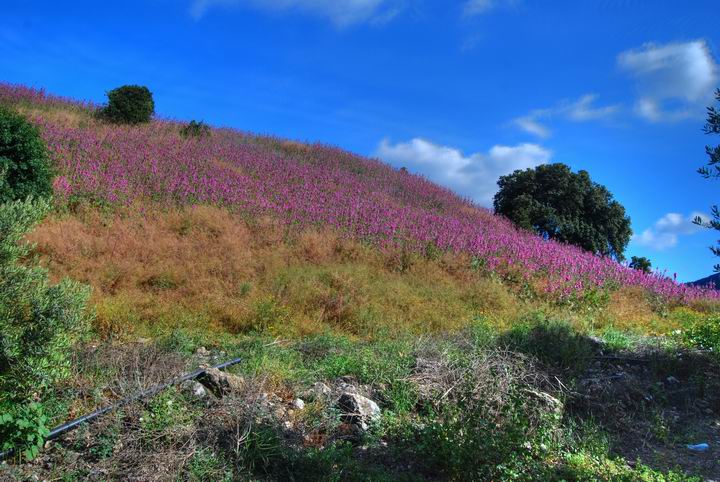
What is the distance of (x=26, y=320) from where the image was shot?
12.2 ft

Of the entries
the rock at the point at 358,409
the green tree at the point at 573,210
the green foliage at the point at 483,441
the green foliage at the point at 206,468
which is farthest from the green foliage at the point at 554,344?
the green tree at the point at 573,210

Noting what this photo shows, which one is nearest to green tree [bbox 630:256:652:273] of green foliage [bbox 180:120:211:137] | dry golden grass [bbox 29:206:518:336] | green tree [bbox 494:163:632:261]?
green tree [bbox 494:163:632:261]

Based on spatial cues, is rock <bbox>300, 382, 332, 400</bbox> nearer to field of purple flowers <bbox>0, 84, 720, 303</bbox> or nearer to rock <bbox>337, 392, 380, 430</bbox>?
rock <bbox>337, 392, 380, 430</bbox>

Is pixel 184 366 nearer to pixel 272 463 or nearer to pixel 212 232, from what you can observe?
pixel 272 463

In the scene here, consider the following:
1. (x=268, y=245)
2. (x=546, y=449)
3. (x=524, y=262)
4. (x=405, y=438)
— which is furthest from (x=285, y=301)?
(x=524, y=262)

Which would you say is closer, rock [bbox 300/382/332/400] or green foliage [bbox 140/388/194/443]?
green foliage [bbox 140/388/194/443]

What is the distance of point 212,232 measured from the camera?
10.2 meters

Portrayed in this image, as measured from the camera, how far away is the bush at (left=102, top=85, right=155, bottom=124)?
55.7ft

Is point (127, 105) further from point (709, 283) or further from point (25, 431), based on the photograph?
point (709, 283)

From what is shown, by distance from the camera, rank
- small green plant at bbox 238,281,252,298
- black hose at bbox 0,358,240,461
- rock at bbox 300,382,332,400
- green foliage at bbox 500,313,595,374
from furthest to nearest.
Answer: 1. small green plant at bbox 238,281,252,298
2. green foliage at bbox 500,313,595,374
3. rock at bbox 300,382,332,400
4. black hose at bbox 0,358,240,461

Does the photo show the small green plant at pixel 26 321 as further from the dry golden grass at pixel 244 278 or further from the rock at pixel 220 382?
the dry golden grass at pixel 244 278

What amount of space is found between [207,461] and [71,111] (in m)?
17.8

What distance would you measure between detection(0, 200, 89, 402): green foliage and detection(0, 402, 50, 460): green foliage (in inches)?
10.5

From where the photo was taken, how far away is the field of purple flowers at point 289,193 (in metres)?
11.3
